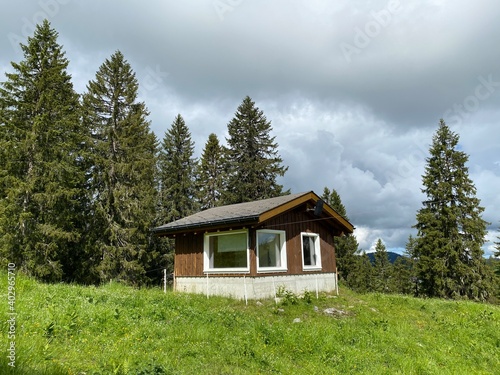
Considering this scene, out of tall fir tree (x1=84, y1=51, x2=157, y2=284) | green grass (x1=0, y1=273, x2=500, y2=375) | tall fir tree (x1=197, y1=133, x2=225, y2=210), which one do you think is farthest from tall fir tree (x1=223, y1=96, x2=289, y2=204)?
green grass (x1=0, y1=273, x2=500, y2=375)

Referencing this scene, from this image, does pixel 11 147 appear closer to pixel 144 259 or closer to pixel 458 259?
pixel 144 259

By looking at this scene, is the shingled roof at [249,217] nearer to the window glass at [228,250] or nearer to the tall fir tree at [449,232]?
the window glass at [228,250]

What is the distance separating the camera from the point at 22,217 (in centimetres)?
1925

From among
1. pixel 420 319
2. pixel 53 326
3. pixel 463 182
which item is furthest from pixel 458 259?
pixel 53 326

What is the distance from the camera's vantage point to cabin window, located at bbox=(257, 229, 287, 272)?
46.5 feet

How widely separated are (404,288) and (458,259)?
20.9 meters

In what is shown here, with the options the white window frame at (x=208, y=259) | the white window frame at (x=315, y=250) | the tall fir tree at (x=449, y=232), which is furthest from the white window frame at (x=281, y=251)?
the tall fir tree at (x=449, y=232)

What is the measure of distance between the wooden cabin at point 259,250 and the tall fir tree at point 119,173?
8799 mm

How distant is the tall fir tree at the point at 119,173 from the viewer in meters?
24.1

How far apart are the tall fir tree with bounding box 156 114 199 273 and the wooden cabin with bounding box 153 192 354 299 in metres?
15.2

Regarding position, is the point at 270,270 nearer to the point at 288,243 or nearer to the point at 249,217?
the point at 288,243

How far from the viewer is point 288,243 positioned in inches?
603

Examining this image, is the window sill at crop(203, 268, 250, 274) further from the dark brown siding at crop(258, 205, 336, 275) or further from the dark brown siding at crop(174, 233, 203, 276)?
the dark brown siding at crop(258, 205, 336, 275)

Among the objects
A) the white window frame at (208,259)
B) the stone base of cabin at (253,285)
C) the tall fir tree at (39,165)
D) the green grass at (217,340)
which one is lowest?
the green grass at (217,340)
